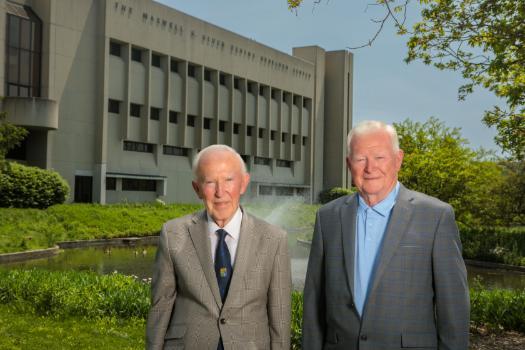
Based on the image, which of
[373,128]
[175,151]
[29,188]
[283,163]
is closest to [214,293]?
[373,128]

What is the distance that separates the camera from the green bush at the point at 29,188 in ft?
92.6

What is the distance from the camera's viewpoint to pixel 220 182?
3.40 metres

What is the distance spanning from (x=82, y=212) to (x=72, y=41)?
11.6 m

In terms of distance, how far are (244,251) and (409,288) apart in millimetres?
906

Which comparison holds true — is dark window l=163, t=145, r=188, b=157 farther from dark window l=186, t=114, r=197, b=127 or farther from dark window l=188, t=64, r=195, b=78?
dark window l=188, t=64, r=195, b=78

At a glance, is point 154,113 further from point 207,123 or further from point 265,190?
point 265,190

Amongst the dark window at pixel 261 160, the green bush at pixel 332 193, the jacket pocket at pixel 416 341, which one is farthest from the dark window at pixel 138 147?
the jacket pocket at pixel 416 341

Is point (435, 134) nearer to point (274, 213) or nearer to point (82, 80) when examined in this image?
point (274, 213)

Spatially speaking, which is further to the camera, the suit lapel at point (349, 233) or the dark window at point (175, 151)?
the dark window at point (175, 151)

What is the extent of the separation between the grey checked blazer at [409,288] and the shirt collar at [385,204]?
37mm

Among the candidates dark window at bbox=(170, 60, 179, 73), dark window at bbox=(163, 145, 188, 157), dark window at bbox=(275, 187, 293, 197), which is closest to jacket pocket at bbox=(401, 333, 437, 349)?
dark window at bbox=(163, 145, 188, 157)

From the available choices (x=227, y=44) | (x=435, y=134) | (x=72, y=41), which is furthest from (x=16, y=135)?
(x=227, y=44)

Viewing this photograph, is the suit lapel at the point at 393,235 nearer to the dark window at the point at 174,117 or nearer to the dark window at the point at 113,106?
the dark window at the point at 113,106

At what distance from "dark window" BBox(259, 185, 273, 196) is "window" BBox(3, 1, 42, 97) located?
23.3m
